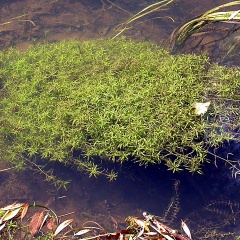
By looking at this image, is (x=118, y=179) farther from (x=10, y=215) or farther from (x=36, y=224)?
(x=10, y=215)

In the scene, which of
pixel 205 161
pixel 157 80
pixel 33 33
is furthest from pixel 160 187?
pixel 33 33

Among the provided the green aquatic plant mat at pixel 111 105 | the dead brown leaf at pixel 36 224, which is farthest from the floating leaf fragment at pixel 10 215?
the green aquatic plant mat at pixel 111 105

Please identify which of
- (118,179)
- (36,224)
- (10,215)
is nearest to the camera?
(10,215)

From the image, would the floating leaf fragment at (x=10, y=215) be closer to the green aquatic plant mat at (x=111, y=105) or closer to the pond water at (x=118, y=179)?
the green aquatic plant mat at (x=111, y=105)

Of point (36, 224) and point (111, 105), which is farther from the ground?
point (111, 105)

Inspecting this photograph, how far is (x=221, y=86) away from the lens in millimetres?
3361

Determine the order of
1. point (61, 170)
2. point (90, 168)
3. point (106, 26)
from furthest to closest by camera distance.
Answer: point (106, 26) < point (61, 170) < point (90, 168)

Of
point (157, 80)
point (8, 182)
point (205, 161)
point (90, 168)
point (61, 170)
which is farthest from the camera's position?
point (8, 182)

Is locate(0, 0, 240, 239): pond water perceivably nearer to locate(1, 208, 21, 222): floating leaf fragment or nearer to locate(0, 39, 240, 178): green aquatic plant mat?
locate(0, 39, 240, 178): green aquatic plant mat

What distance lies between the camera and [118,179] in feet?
13.2

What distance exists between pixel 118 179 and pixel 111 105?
1.11m

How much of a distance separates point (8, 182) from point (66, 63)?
1.96m

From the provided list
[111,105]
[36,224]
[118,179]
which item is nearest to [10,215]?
[36,224]

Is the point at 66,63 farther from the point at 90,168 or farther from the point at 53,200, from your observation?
the point at 53,200
